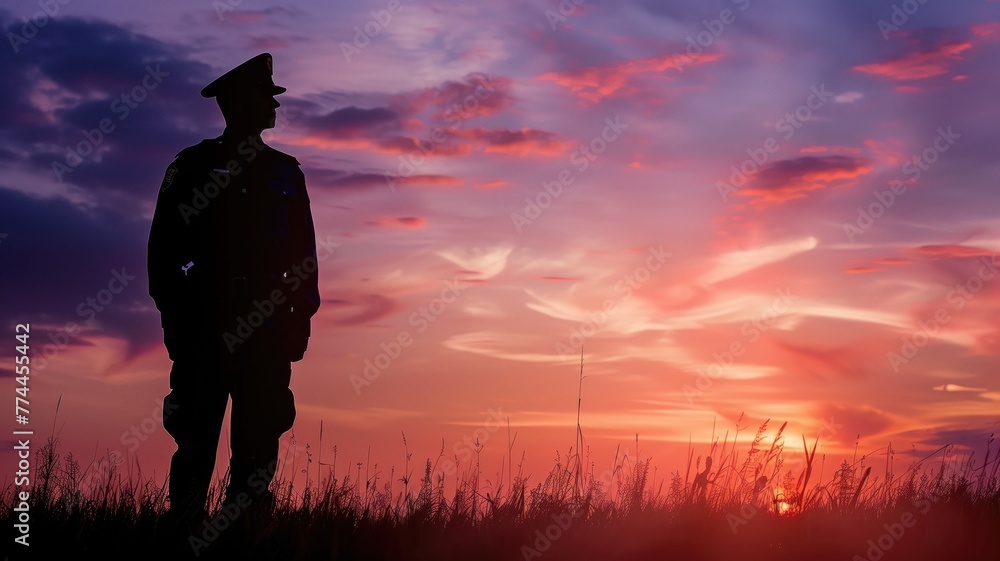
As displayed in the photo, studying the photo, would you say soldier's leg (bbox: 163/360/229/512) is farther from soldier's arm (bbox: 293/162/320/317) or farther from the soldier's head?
the soldier's head

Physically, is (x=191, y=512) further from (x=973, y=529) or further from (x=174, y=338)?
(x=973, y=529)

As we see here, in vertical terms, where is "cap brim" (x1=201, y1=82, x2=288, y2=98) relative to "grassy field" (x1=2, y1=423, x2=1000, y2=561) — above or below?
above

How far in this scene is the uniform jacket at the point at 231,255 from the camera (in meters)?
7.68

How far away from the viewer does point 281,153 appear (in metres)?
8.19

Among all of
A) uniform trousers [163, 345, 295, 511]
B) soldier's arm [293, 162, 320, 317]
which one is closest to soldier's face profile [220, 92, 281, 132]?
soldier's arm [293, 162, 320, 317]

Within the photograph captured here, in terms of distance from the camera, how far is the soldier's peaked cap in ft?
26.0

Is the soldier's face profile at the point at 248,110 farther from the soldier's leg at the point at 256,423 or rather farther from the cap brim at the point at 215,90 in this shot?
the soldier's leg at the point at 256,423

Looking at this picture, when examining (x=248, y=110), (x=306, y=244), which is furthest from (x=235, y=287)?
(x=248, y=110)

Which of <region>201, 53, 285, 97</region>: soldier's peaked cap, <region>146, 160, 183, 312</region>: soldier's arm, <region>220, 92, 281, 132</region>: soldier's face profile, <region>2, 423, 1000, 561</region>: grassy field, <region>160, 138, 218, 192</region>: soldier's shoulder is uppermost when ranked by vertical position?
<region>201, 53, 285, 97</region>: soldier's peaked cap

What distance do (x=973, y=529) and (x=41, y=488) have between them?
761cm

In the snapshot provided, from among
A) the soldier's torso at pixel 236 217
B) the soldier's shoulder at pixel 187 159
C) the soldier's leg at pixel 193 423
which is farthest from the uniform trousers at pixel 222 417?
the soldier's shoulder at pixel 187 159

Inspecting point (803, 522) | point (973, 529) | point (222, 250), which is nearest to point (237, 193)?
point (222, 250)

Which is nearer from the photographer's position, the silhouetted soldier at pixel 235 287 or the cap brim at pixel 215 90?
the silhouetted soldier at pixel 235 287

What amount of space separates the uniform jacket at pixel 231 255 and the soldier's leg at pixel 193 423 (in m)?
0.20
